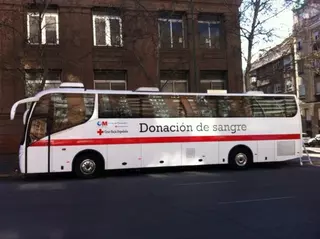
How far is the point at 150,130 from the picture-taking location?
694 inches

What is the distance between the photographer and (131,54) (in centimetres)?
2780

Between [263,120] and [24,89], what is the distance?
1366cm

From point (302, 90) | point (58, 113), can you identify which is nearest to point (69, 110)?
point (58, 113)

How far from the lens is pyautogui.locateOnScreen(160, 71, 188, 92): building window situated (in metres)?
28.8

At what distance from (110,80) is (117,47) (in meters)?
2.23

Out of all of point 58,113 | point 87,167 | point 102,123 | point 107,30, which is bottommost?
point 87,167

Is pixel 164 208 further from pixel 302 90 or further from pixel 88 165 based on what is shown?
pixel 302 90

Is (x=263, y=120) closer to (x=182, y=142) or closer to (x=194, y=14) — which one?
(x=182, y=142)

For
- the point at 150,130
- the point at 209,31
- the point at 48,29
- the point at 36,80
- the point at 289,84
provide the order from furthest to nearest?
the point at 289,84, the point at 209,31, the point at 48,29, the point at 36,80, the point at 150,130

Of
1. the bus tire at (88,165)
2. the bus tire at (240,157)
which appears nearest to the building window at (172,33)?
the bus tire at (240,157)

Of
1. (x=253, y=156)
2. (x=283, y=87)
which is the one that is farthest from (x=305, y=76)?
(x=253, y=156)

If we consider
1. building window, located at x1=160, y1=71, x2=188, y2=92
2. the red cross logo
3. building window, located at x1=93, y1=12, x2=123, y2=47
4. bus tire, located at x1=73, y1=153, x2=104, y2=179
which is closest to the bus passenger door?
bus tire, located at x1=73, y1=153, x2=104, y2=179

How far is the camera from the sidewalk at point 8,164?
18.2 metres

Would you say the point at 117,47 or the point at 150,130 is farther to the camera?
the point at 117,47
